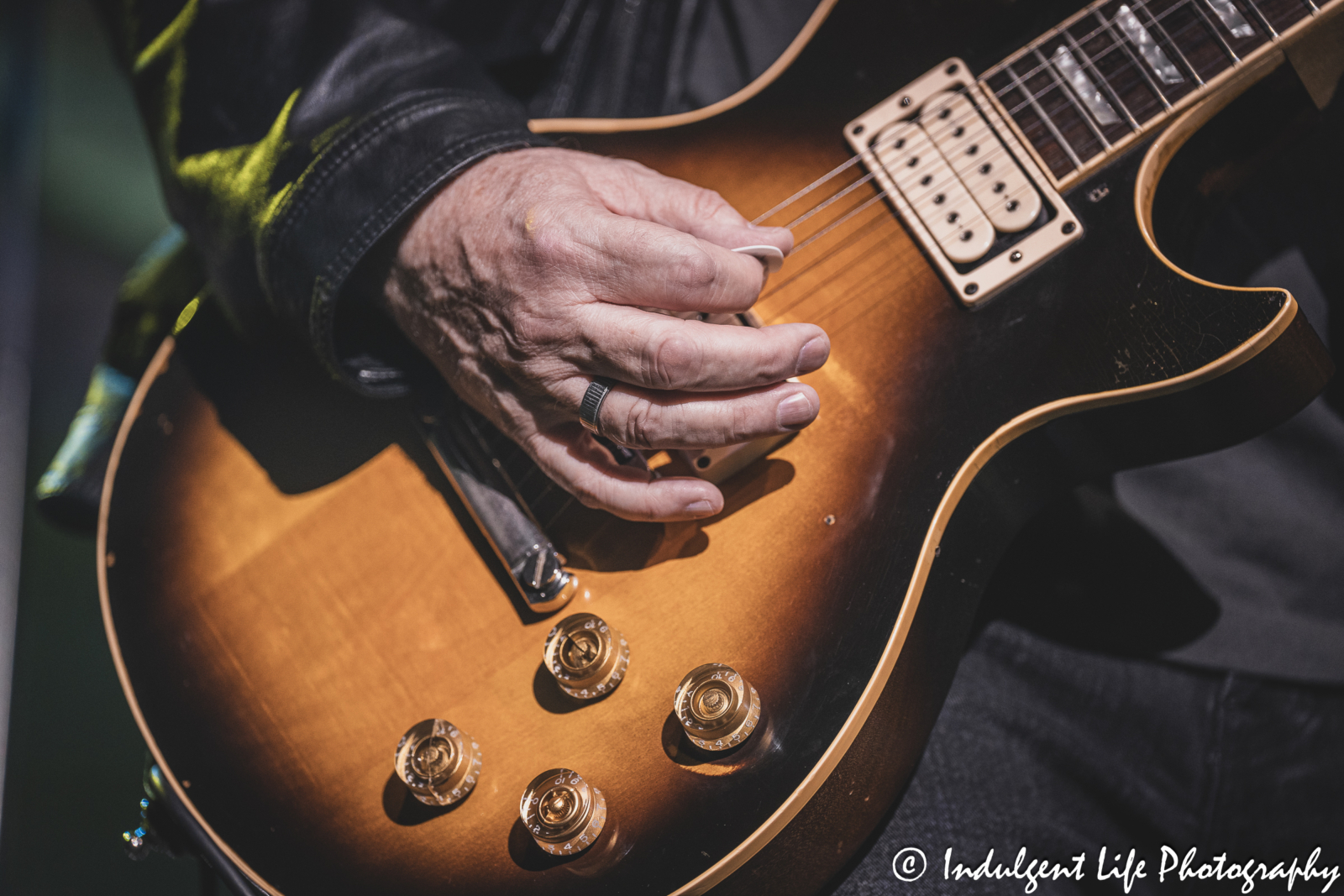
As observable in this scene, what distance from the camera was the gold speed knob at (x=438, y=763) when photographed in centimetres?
68

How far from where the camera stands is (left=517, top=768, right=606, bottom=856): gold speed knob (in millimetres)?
626

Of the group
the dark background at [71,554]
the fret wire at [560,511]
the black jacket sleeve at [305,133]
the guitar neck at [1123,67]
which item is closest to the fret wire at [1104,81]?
the guitar neck at [1123,67]

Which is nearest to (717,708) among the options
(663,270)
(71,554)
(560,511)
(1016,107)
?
(560,511)

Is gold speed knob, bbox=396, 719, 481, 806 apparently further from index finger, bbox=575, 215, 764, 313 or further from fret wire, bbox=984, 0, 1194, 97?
fret wire, bbox=984, 0, 1194, 97

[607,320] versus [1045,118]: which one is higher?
[1045,118]

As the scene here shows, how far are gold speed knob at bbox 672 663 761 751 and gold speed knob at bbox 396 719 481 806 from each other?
0.68ft

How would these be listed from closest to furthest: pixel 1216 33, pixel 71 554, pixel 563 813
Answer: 1. pixel 563 813
2. pixel 1216 33
3. pixel 71 554

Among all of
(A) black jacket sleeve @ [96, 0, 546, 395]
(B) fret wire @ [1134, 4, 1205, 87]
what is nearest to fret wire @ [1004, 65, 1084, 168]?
(B) fret wire @ [1134, 4, 1205, 87]

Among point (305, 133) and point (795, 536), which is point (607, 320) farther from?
point (305, 133)

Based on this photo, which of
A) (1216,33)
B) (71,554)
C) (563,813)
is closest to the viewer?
(563,813)

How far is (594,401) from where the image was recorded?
2.24ft

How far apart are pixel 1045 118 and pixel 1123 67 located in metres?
0.09

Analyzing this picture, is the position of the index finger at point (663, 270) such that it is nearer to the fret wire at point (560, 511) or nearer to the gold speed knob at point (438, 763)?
the fret wire at point (560, 511)

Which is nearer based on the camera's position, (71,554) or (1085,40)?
(1085,40)
